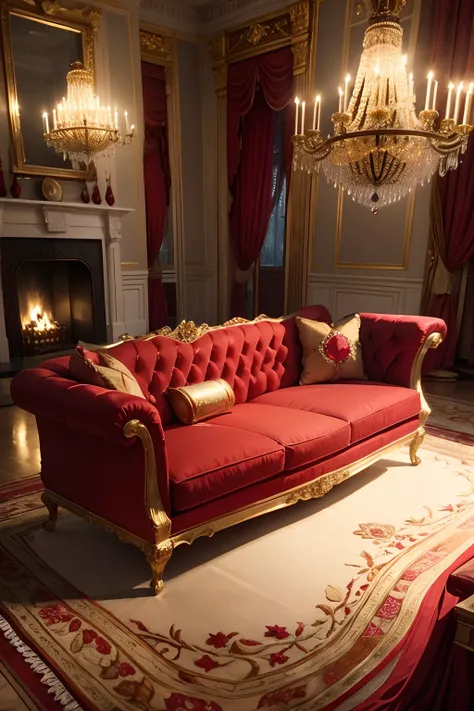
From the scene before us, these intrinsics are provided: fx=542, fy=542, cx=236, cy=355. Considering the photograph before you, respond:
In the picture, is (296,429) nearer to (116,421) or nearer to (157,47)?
(116,421)

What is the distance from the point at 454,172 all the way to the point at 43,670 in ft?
14.3

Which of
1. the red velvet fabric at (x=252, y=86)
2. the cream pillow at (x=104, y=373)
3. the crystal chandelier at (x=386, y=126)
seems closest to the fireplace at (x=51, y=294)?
the red velvet fabric at (x=252, y=86)

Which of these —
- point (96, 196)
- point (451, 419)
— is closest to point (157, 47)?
point (96, 196)

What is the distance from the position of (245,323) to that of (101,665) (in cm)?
182

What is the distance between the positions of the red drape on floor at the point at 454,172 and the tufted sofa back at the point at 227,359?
1857mm

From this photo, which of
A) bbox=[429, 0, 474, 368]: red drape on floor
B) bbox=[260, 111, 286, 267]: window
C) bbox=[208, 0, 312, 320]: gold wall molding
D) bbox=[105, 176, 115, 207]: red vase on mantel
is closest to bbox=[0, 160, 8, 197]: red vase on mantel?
bbox=[105, 176, 115, 207]: red vase on mantel

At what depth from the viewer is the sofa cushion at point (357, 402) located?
2.51 metres

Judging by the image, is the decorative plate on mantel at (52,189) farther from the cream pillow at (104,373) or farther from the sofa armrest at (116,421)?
the sofa armrest at (116,421)

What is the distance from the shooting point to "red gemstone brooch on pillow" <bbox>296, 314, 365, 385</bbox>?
3.00 metres

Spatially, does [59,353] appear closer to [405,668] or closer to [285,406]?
[285,406]

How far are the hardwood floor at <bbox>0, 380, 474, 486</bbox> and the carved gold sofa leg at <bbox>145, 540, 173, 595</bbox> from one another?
1216mm

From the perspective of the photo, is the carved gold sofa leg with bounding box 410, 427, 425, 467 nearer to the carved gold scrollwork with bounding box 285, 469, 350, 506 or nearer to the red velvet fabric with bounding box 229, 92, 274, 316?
the carved gold scrollwork with bounding box 285, 469, 350, 506

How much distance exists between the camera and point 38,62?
4742 millimetres

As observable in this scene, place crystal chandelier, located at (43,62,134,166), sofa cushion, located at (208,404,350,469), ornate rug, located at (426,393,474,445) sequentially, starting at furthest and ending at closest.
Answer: crystal chandelier, located at (43,62,134,166) → ornate rug, located at (426,393,474,445) → sofa cushion, located at (208,404,350,469)
